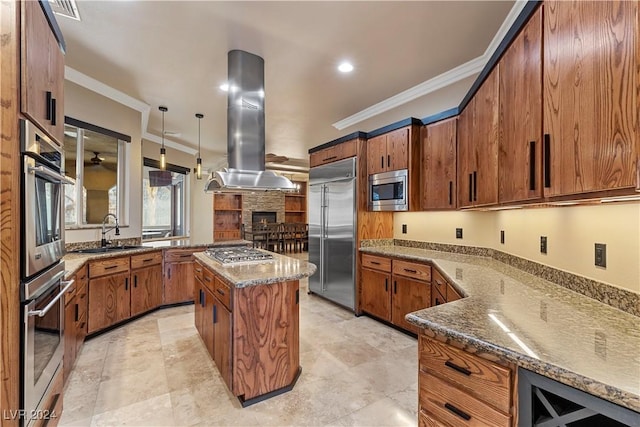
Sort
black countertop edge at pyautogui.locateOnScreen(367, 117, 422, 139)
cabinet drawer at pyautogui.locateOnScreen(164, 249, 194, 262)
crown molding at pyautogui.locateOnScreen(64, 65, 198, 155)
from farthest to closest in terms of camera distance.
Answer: cabinet drawer at pyautogui.locateOnScreen(164, 249, 194, 262) < black countertop edge at pyautogui.locateOnScreen(367, 117, 422, 139) < crown molding at pyautogui.locateOnScreen(64, 65, 198, 155)

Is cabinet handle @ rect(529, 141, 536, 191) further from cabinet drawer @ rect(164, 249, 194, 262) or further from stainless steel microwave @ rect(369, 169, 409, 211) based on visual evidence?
cabinet drawer @ rect(164, 249, 194, 262)

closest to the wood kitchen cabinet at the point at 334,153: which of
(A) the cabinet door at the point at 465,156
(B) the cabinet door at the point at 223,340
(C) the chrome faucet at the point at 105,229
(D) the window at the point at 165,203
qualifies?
(A) the cabinet door at the point at 465,156

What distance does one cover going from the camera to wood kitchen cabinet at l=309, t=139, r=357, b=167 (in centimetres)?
386

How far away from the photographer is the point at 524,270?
2236 millimetres

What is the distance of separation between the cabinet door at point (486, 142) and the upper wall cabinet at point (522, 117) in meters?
0.09

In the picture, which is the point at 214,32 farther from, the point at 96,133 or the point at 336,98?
the point at 96,133

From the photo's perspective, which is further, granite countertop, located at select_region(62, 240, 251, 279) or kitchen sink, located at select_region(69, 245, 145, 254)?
kitchen sink, located at select_region(69, 245, 145, 254)

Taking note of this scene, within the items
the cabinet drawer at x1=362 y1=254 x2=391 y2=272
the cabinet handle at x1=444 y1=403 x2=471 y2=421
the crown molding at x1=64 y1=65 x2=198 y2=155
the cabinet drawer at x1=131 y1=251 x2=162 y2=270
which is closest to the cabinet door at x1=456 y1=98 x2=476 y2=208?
the cabinet drawer at x1=362 y1=254 x2=391 y2=272

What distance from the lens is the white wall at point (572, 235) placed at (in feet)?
4.22

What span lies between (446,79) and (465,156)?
4.03 feet

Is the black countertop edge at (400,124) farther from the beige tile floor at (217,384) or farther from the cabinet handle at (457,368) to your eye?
the cabinet handle at (457,368)

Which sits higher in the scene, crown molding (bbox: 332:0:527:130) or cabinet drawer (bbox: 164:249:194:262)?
crown molding (bbox: 332:0:527:130)

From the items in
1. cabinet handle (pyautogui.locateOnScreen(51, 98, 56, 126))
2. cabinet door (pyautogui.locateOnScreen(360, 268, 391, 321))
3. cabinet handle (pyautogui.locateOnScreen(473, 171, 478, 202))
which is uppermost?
cabinet handle (pyautogui.locateOnScreen(51, 98, 56, 126))

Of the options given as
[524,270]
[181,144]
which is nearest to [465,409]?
[524,270]
